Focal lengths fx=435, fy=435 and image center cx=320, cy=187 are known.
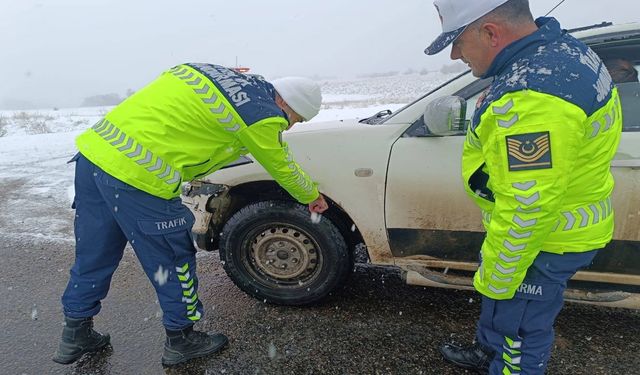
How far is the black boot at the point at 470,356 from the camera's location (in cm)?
224

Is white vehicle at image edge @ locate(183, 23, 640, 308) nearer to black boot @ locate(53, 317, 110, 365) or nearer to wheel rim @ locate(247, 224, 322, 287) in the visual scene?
wheel rim @ locate(247, 224, 322, 287)

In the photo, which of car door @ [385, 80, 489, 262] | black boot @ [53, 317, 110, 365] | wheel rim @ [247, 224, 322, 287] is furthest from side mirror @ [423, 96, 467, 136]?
black boot @ [53, 317, 110, 365]

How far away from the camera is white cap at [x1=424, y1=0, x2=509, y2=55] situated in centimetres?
135

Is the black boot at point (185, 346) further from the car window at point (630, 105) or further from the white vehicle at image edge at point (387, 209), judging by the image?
the car window at point (630, 105)

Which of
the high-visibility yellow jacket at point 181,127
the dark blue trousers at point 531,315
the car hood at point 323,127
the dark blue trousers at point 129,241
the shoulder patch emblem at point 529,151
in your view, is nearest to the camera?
the shoulder patch emblem at point 529,151

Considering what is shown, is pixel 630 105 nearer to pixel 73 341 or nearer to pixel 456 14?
pixel 456 14

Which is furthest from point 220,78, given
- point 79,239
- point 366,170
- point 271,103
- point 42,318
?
point 42,318

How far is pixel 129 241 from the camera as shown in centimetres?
218

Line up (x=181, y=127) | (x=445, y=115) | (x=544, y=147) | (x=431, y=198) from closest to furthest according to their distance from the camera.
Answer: (x=544, y=147) < (x=181, y=127) < (x=445, y=115) < (x=431, y=198)

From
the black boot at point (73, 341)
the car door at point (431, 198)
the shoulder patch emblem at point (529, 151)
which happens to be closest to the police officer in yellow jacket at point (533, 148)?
the shoulder patch emblem at point (529, 151)

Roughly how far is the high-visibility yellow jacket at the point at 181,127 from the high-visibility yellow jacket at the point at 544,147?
0.94m

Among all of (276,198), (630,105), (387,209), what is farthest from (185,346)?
(630,105)

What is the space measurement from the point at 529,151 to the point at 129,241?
1.85 m

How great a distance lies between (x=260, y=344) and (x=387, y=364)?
74 cm
